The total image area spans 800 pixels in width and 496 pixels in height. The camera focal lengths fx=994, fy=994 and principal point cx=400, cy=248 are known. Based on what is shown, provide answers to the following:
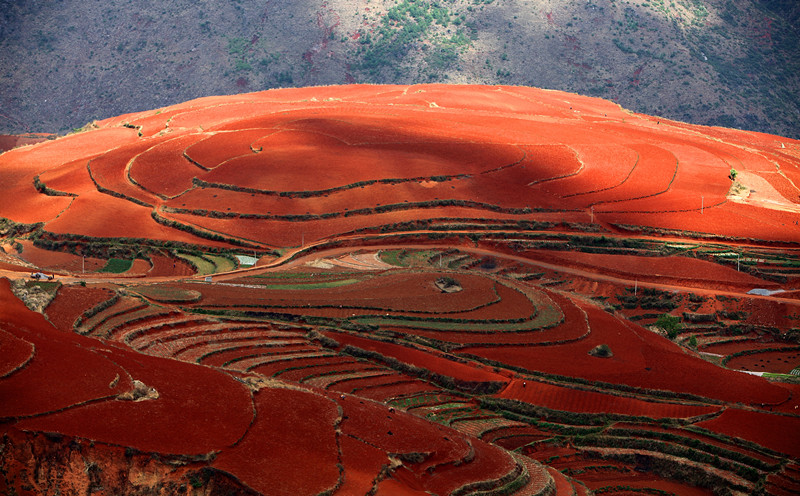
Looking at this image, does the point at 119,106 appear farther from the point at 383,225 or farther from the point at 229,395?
the point at 229,395

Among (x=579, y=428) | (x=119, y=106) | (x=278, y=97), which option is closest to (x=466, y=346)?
(x=579, y=428)

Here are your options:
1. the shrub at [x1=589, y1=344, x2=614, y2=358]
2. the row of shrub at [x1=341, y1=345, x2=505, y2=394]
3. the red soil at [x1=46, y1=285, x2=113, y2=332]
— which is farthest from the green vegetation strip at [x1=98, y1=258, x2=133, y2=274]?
the shrub at [x1=589, y1=344, x2=614, y2=358]

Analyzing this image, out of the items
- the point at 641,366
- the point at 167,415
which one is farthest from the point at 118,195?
the point at 167,415

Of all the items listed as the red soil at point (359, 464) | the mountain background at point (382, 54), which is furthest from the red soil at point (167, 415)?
the mountain background at point (382, 54)

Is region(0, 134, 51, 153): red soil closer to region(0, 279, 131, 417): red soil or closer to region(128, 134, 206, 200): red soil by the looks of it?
region(128, 134, 206, 200): red soil

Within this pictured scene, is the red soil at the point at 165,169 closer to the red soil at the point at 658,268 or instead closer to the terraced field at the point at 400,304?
the terraced field at the point at 400,304

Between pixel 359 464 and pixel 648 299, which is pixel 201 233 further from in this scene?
pixel 359 464
